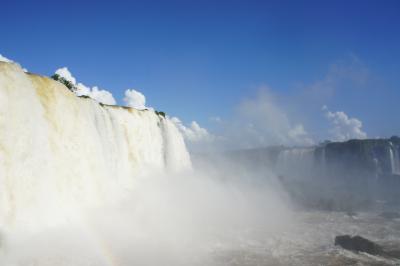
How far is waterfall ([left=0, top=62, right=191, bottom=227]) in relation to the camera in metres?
17.4

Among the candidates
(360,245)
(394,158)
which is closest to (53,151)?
(360,245)

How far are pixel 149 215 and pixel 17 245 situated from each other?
13.8 meters

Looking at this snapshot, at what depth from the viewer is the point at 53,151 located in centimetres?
2014

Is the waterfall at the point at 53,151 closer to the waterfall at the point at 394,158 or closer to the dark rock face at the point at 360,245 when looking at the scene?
the dark rock face at the point at 360,245

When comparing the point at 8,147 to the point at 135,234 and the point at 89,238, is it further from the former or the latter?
the point at 135,234

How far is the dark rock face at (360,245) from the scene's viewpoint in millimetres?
23125

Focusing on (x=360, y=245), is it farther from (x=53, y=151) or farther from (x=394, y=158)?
(x=394, y=158)

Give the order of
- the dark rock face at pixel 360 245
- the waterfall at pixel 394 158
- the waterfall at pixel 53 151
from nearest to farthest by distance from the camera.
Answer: the waterfall at pixel 53 151 < the dark rock face at pixel 360 245 < the waterfall at pixel 394 158

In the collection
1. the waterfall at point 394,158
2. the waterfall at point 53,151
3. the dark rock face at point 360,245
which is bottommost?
the dark rock face at point 360,245

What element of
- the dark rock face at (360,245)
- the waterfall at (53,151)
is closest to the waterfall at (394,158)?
the dark rock face at (360,245)

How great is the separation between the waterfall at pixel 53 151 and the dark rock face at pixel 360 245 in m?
15.9

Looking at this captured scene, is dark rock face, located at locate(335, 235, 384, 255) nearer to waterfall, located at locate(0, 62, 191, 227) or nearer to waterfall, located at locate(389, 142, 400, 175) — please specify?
waterfall, located at locate(0, 62, 191, 227)

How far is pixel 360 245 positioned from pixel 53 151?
19.5 meters

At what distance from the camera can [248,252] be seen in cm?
2311
